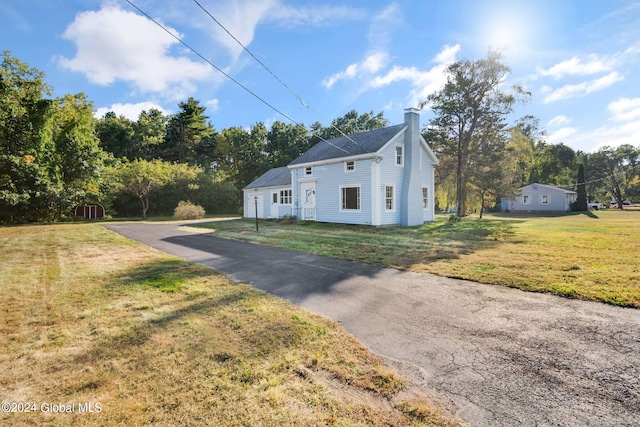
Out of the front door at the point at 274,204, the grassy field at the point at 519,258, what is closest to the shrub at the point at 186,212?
the front door at the point at 274,204

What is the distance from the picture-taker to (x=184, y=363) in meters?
2.99

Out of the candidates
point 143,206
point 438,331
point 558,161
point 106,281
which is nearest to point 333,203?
point 106,281

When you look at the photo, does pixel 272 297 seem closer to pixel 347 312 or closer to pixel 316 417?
pixel 347 312

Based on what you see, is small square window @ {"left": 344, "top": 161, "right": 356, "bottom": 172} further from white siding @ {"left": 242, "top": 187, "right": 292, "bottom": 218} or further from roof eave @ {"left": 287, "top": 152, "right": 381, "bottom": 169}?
white siding @ {"left": 242, "top": 187, "right": 292, "bottom": 218}

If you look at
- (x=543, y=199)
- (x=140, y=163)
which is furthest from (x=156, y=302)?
(x=543, y=199)

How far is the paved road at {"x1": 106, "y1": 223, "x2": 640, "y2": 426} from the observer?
2402 mm

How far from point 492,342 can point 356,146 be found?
15.7 m

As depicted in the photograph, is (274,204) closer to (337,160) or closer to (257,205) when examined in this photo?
(257,205)

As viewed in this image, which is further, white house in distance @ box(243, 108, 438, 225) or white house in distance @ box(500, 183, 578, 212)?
white house in distance @ box(500, 183, 578, 212)

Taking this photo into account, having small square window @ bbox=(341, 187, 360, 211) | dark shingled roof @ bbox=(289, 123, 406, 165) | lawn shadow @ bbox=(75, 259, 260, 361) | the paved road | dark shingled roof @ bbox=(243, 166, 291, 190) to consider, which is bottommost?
the paved road

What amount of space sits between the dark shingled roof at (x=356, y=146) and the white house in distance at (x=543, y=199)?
27671 millimetres

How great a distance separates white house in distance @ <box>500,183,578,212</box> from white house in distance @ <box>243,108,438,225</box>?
26.7 m

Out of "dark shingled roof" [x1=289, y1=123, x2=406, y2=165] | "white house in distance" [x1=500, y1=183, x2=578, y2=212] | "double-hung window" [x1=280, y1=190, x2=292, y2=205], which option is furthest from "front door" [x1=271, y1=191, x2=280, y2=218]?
"white house in distance" [x1=500, y1=183, x2=578, y2=212]

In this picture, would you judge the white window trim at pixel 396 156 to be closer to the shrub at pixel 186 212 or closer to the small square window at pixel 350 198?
the small square window at pixel 350 198
